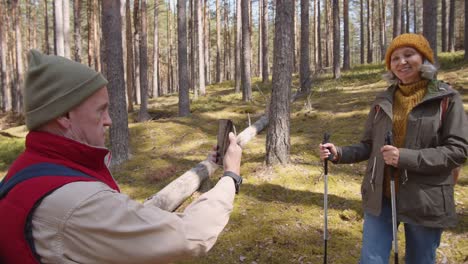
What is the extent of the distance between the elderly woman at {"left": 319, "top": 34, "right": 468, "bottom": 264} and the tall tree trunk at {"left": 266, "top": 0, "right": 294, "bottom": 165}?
181 inches

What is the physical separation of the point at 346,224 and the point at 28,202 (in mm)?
5601

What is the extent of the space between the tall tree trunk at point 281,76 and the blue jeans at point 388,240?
4789mm

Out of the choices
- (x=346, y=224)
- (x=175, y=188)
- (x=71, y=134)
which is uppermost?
(x=71, y=134)

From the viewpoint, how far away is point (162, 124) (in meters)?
13.8

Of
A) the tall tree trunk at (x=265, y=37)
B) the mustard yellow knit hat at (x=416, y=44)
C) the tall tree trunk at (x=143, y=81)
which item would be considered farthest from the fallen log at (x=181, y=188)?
the tall tree trunk at (x=265, y=37)

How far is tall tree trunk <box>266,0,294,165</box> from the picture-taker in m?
7.85

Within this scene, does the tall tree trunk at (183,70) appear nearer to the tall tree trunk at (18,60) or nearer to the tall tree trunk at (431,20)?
the tall tree trunk at (431,20)

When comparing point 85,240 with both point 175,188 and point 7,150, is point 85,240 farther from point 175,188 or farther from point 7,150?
point 7,150

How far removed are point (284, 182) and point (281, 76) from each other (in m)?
2.32

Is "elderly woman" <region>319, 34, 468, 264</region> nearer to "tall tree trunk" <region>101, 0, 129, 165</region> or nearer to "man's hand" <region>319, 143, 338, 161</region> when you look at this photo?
"man's hand" <region>319, 143, 338, 161</region>

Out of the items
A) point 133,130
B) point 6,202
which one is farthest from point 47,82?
point 133,130

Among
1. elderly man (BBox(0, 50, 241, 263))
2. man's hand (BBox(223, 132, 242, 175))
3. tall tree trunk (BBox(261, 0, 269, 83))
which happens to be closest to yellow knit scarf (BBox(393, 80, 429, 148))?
man's hand (BBox(223, 132, 242, 175))

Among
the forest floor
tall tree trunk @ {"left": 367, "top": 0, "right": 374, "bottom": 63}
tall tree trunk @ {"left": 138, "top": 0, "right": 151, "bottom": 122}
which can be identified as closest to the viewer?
the forest floor

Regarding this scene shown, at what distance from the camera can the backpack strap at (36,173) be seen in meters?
1.31
